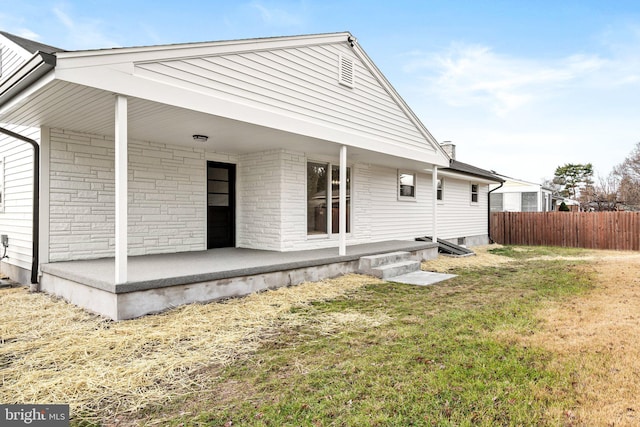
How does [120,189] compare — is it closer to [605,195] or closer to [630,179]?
[605,195]

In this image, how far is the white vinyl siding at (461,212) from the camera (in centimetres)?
1361

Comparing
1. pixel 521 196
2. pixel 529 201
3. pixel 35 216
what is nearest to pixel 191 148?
pixel 35 216

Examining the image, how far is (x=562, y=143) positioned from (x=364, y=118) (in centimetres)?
3735

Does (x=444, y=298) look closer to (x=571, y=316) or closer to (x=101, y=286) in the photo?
(x=571, y=316)

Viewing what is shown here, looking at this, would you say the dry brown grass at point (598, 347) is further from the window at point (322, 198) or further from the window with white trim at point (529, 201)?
the window with white trim at point (529, 201)

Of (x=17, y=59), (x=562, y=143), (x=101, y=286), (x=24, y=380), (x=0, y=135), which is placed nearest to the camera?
(x=24, y=380)

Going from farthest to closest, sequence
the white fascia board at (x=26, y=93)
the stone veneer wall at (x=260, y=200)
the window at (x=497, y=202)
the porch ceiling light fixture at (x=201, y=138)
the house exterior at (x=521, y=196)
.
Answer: the window at (x=497, y=202), the house exterior at (x=521, y=196), the stone veneer wall at (x=260, y=200), the porch ceiling light fixture at (x=201, y=138), the white fascia board at (x=26, y=93)

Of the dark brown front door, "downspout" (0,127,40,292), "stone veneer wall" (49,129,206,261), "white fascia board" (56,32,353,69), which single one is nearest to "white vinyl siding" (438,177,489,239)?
the dark brown front door

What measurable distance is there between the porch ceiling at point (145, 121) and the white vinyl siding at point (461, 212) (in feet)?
22.2

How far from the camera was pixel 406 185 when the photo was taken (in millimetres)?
11953

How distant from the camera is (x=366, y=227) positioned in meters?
10.2

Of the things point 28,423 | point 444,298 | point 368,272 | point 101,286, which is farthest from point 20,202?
point 444,298

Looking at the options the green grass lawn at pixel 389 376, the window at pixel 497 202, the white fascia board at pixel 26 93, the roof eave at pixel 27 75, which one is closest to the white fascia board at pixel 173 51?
the roof eave at pixel 27 75

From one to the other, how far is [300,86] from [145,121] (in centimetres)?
278
